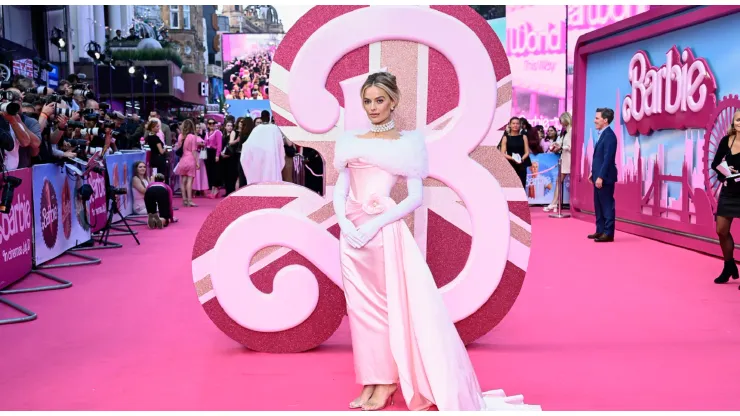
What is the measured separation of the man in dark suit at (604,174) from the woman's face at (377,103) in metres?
5.73

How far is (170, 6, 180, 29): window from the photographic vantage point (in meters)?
58.9

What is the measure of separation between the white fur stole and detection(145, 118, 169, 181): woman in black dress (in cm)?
1018

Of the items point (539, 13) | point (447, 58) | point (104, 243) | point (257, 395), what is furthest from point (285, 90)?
point (539, 13)

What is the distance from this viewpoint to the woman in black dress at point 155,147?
13406 millimetres

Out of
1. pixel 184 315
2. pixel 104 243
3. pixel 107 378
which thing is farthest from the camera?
pixel 104 243

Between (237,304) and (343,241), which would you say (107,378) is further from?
(343,241)

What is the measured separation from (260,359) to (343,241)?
1.08 meters

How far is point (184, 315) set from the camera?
5512mm

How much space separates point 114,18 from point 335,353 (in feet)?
93.0

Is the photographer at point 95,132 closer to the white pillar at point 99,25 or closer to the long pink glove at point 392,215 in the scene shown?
the long pink glove at point 392,215

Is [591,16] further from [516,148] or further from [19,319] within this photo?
[19,319]

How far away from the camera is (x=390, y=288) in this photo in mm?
3545

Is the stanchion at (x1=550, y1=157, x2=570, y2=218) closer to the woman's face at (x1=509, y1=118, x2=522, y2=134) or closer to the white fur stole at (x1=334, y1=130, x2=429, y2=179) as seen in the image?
the woman's face at (x1=509, y1=118, x2=522, y2=134)

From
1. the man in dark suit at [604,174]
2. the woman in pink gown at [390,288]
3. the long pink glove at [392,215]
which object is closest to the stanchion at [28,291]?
the woman in pink gown at [390,288]
